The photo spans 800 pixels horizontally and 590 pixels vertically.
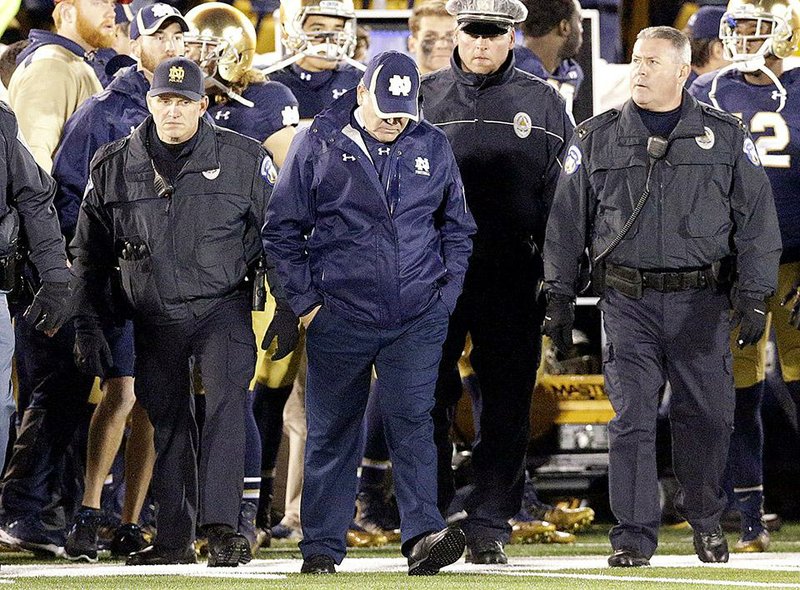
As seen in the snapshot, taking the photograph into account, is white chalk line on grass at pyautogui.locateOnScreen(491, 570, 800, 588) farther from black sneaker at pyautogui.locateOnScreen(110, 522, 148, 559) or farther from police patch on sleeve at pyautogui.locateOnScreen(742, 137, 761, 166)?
police patch on sleeve at pyautogui.locateOnScreen(742, 137, 761, 166)

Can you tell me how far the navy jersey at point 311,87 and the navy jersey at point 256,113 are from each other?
0.70 m

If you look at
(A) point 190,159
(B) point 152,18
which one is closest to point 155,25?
(B) point 152,18

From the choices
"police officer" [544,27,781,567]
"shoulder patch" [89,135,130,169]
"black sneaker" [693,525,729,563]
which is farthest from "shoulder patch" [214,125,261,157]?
"black sneaker" [693,525,729,563]

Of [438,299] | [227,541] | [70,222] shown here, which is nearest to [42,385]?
[70,222]

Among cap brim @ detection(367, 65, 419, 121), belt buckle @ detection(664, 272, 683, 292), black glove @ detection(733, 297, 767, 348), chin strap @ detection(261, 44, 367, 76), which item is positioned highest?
cap brim @ detection(367, 65, 419, 121)

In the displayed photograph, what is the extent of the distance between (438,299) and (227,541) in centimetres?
130

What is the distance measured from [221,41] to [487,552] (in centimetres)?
274

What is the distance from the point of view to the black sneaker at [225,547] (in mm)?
7477

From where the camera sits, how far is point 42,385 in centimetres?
870

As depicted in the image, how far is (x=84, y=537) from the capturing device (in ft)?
27.4

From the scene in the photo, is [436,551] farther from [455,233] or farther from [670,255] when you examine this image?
[670,255]

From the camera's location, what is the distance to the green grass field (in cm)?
664

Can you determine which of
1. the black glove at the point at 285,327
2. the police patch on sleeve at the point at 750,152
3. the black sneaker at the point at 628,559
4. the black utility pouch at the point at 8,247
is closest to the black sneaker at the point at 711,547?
the black sneaker at the point at 628,559

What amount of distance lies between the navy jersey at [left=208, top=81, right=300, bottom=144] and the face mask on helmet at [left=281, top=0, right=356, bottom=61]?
1.93ft
